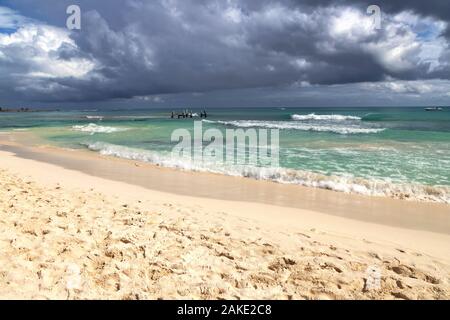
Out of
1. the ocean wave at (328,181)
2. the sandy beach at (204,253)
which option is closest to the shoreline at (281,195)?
the sandy beach at (204,253)

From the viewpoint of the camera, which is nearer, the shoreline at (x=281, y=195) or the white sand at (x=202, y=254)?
the white sand at (x=202, y=254)

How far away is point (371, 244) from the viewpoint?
5500mm

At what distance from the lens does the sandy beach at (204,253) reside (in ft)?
12.7

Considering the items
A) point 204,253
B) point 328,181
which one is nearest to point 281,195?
point 328,181

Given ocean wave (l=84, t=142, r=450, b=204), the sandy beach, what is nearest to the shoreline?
the sandy beach

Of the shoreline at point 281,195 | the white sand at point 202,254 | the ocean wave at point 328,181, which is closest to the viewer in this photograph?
the white sand at point 202,254

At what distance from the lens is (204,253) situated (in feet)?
15.6

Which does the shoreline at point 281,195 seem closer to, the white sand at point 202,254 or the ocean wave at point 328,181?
the ocean wave at point 328,181

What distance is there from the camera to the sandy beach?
3869 millimetres

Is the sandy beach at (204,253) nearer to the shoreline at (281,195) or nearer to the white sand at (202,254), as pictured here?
the white sand at (202,254)

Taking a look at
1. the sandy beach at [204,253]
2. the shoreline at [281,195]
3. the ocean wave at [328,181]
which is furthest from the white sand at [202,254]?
the ocean wave at [328,181]

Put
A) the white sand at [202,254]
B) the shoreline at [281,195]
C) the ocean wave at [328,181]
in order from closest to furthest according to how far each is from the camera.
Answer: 1. the white sand at [202,254]
2. the shoreline at [281,195]
3. the ocean wave at [328,181]

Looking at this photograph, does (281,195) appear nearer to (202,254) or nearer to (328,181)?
(328,181)

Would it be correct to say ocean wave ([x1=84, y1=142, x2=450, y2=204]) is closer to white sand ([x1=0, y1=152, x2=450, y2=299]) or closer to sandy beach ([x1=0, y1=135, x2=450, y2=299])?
sandy beach ([x1=0, y1=135, x2=450, y2=299])
